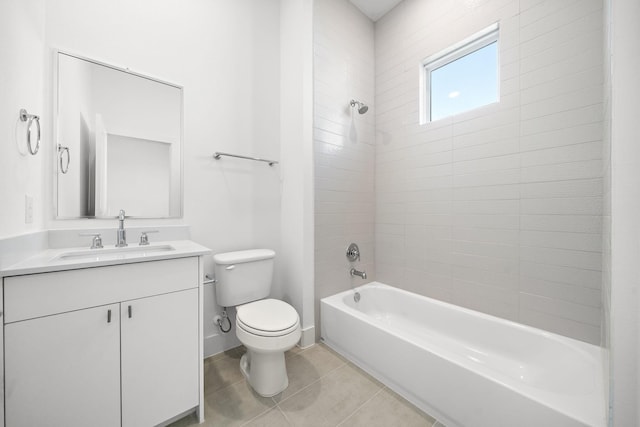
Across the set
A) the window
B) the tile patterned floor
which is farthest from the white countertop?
the window

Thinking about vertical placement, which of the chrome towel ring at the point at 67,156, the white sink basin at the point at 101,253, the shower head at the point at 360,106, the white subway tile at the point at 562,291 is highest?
the shower head at the point at 360,106

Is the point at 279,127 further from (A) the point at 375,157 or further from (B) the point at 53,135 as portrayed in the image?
(B) the point at 53,135

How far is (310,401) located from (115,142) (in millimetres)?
1916

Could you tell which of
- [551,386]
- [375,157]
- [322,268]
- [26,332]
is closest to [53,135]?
[26,332]

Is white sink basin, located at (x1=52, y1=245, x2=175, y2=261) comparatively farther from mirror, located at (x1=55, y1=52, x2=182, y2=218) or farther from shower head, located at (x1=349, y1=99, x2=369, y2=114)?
shower head, located at (x1=349, y1=99, x2=369, y2=114)

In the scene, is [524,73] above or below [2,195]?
above

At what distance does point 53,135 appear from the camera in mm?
1316

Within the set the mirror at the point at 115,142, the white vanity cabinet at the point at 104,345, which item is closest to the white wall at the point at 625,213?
the white vanity cabinet at the point at 104,345

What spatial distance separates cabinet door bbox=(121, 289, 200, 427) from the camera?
1041 millimetres

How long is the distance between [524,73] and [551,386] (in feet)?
6.01

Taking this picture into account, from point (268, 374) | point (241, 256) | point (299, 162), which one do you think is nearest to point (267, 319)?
point (268, 374)

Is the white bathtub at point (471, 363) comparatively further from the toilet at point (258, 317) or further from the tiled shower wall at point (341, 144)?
the toilet at point (258, 317)

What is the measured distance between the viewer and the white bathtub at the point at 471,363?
980 mm

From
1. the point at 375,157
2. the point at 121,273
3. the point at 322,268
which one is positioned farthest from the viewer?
the point at 375,157
